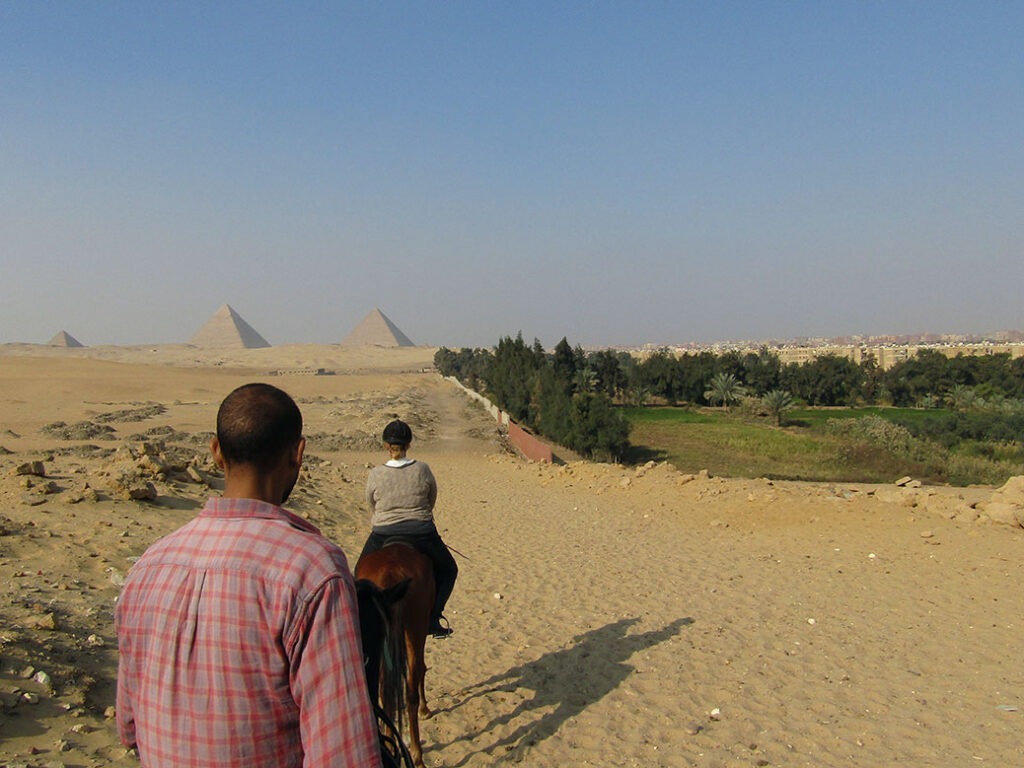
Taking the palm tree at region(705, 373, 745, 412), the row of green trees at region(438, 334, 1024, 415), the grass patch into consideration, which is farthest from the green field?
the row of green trees at region(438, 334, 1024, 415)

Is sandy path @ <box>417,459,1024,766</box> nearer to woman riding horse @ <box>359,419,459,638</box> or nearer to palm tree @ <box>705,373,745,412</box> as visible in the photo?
woman riding horse @ <box>359,419,459,638</box>

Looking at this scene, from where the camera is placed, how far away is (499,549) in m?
10.6

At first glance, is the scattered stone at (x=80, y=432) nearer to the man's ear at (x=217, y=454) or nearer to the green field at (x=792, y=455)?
the green field at (x=792, y=455)

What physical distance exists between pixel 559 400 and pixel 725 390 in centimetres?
3143

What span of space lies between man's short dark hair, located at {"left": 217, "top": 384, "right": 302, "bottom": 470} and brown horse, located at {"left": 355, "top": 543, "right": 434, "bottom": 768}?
2.67 metres

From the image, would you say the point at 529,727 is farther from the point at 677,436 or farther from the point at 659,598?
the point at 677,436

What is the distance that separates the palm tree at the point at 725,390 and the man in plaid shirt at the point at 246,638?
59535 mm

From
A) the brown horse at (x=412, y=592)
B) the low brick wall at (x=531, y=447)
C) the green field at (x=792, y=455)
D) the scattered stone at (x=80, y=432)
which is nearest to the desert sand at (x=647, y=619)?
the brown horse at (x=412, y=592)

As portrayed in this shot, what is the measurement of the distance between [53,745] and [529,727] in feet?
9.43

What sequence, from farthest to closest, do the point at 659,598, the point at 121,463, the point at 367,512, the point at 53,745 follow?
the point at 367,512 < the point at 121,463 < the point at 659,598 < the point at 53,745

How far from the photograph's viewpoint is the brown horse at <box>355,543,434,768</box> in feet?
13.9

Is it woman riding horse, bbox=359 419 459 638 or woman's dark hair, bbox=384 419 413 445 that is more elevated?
woman's dark hair, bbox=384 419 413 445

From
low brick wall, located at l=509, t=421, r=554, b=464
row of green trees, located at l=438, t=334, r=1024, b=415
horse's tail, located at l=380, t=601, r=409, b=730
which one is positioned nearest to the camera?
horse's tail, located at l=380, t=601, r=409, b=730

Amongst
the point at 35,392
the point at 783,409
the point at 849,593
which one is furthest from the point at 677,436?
the point at 35,392
